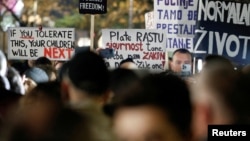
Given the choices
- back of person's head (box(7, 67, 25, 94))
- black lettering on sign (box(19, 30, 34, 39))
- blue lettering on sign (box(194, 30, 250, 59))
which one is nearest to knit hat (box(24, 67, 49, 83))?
back of person's head (box(7, 67, 25, 94))

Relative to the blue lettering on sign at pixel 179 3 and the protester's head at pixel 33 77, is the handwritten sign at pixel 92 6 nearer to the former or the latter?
the blue lettering on sign at pixel 179 3

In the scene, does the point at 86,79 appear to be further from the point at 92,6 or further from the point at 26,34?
the point at 26,34

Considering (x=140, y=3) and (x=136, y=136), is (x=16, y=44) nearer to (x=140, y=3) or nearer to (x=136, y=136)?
(x=136, y=136)

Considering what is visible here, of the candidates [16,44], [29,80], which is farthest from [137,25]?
[29,80]

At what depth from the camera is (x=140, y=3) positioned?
144 ft

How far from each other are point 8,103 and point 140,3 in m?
38.5

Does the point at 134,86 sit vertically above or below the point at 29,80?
above

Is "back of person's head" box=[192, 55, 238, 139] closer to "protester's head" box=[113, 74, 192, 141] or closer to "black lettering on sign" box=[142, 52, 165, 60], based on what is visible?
"protester's head" box=[113, 74, 192, 141]

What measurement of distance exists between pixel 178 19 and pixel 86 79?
9545 millimetres

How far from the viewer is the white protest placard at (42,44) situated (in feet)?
50.2

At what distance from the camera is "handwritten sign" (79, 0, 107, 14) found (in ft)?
47.9

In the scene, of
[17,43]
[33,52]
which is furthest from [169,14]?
[17,43]

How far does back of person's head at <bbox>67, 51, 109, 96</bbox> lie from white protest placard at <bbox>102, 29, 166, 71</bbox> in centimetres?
936

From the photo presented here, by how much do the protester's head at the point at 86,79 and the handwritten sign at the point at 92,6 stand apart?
9344 millimetres
